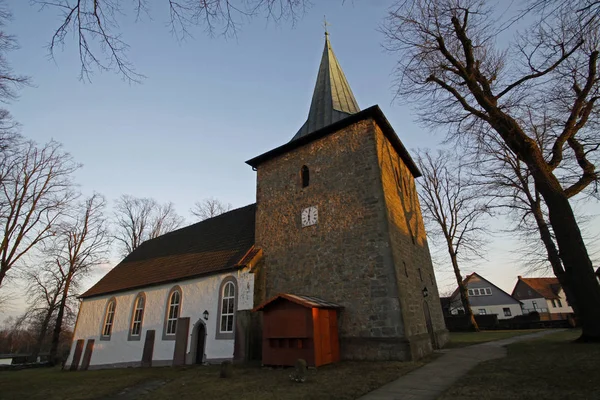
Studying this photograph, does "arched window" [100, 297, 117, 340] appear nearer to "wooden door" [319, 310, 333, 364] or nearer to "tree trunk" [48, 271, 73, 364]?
"tree trunk" [48, 271, 73, 364]

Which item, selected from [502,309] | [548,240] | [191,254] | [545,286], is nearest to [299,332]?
[191,254]

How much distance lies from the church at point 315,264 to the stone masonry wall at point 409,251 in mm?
65

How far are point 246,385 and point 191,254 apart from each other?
37.2 ft

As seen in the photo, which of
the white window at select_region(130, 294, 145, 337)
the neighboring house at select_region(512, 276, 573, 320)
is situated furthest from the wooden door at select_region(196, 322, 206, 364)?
the neighboring house at select_region(512, 276, 573, 320)

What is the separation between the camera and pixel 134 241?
32312mm

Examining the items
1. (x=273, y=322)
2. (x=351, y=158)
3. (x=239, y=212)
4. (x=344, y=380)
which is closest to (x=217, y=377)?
(x=273, y=322)

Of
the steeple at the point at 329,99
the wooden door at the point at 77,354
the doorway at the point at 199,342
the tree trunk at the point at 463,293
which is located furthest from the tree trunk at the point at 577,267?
the wooden door at the point at 77,354

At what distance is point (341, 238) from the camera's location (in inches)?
464

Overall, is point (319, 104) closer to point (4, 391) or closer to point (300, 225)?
point (300, 225)

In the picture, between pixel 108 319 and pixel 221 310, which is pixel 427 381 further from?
pixel 108 319

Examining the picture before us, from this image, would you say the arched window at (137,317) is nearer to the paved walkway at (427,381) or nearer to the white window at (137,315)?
the white window at (137,315)

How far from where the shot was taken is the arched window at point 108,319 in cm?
1872

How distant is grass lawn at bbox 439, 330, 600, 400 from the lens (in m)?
A: 5.18

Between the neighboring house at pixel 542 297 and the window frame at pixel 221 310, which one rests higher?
the neighboring house at pixel 542 297
